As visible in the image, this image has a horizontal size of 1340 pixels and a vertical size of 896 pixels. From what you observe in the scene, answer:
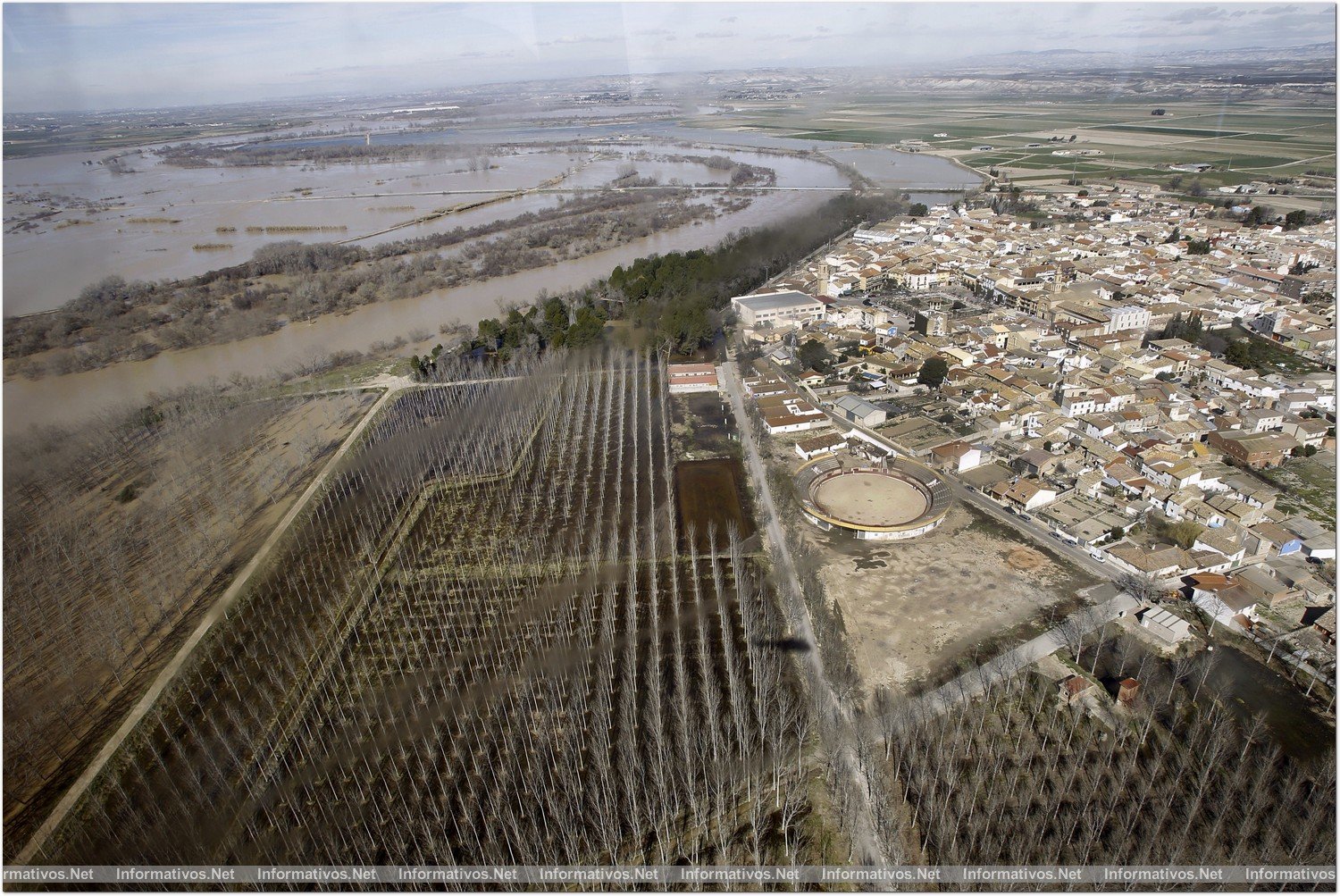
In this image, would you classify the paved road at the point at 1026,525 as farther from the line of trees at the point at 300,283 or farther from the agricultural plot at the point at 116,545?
the line of trees at the point at 300,283

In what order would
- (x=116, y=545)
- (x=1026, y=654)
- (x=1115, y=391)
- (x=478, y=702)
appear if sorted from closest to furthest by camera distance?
1. (x=478, y=702)
2. (x=1026, y=654)
3. (x=116, y=545)
4. (x=1115, y=391)

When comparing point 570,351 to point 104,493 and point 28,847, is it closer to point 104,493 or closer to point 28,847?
point 104,493

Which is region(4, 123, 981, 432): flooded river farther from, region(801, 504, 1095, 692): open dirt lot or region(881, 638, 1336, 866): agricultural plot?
region(881, 638, 1336, 866): agricultural plot

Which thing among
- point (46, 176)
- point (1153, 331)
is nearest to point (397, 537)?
point (46, 176)

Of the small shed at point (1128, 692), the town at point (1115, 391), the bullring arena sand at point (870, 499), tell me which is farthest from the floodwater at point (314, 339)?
the small shed at point (1128, 692)

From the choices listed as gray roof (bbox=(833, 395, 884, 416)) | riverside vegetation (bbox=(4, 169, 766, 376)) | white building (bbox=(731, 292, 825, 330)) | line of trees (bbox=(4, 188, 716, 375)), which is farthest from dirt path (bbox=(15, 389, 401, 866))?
white building (bbox=(731, 292, 825, 330))

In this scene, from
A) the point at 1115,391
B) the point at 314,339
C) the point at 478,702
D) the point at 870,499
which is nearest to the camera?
the point at 478,702

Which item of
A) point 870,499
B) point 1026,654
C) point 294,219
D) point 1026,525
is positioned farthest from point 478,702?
point 294,219

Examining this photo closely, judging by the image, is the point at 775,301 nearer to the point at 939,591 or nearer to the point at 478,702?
the point at 939,591
